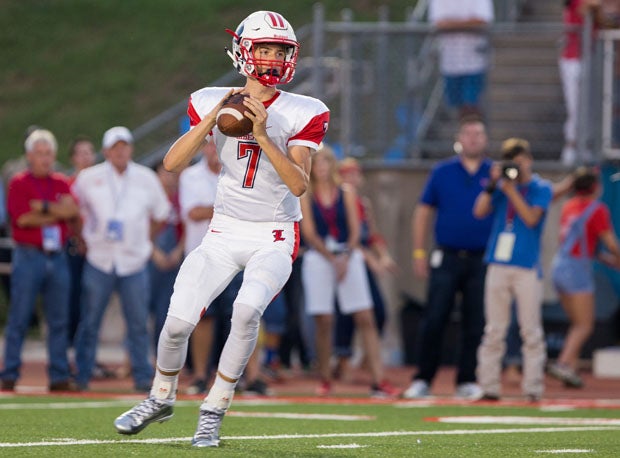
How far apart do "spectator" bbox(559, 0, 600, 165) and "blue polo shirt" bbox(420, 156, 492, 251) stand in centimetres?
332

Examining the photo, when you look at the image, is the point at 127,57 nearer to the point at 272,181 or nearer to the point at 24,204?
the point at 24,204

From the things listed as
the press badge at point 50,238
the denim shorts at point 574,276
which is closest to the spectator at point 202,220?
the press badge at point 50,238

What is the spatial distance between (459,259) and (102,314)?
9.30 feet

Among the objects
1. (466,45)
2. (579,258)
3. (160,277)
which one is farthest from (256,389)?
(466,45)

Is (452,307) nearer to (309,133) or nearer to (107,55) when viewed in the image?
(309,133)

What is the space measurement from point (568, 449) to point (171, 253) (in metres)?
6.65

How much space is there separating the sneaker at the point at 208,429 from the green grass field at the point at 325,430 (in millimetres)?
56

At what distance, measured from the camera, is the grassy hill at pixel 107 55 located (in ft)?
98.3

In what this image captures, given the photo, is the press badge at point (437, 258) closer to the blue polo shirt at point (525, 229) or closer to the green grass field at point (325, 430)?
the blue polo shirt at point (525, 229)

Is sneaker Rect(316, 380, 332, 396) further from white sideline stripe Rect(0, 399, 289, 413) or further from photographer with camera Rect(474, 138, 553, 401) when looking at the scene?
photographer with camera Rect(474, 138, 553, 401)

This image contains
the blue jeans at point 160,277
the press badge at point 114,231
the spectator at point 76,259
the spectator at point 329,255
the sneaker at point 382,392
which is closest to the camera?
the sneaker at point 382,392

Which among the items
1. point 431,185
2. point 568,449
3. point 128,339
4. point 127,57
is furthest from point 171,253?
point 127,57

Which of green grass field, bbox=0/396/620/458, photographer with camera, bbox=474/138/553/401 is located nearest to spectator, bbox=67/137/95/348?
green grass field, bbox=0/396/620/458

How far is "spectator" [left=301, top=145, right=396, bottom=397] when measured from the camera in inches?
510
